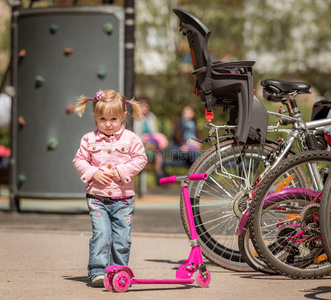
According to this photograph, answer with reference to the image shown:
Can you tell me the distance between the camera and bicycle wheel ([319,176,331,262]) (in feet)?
17.4

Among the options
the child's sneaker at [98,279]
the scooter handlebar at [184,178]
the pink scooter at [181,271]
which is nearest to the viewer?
the scooter handlebar at [184,178]

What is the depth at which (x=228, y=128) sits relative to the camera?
6.28m

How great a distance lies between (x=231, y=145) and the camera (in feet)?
20.7

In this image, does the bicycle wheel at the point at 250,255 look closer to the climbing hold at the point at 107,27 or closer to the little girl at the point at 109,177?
the little girl at the point at 109,177

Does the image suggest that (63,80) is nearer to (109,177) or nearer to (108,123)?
(108,123)

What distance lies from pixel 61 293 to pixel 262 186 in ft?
4.96

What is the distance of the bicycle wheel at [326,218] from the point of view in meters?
5.30

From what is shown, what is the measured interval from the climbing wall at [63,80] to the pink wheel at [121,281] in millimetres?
5178

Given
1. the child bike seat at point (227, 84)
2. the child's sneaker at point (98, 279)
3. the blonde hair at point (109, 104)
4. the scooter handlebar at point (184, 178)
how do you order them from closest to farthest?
the scooter handlebar at point (184, 178) → the child's sneaker at point (98, 279) → the blonde hair at point (109, 104) → the child bike seat at point (227, 84)

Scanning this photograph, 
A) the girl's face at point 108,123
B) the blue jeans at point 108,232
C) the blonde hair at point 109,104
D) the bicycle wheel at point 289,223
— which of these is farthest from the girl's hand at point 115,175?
the bicycle wheel at point 289,223

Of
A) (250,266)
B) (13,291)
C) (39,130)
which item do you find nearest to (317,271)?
(250,266)

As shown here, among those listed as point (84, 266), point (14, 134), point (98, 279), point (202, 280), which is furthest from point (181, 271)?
point (14, 134)

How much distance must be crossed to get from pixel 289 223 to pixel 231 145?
76 cm

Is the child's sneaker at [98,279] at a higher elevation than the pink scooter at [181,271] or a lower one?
lower
